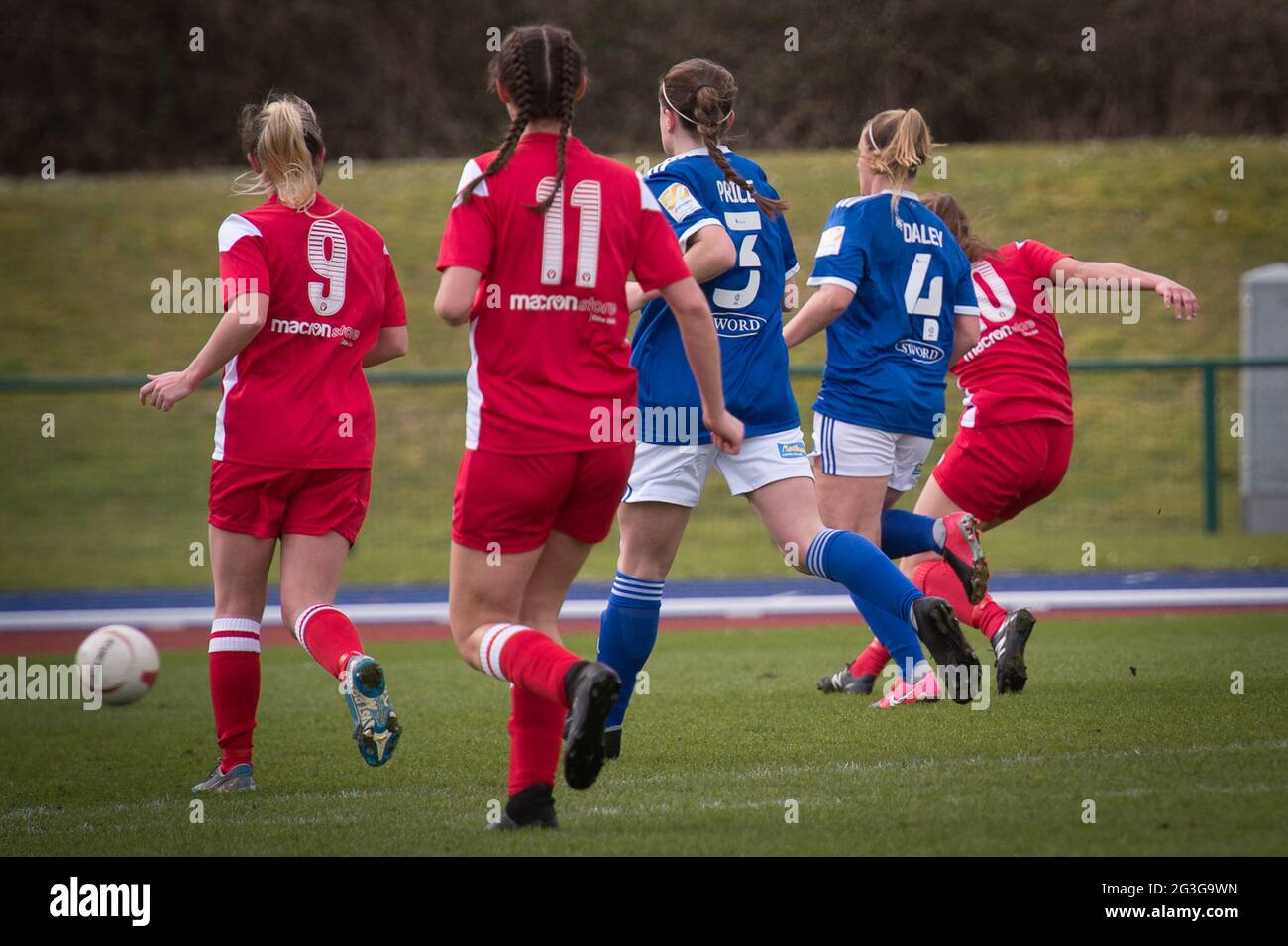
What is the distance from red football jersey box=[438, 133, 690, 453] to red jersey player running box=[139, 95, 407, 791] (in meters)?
1.14

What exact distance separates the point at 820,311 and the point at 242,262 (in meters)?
2.24

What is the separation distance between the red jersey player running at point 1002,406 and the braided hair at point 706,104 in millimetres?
1642

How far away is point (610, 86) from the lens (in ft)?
84.2

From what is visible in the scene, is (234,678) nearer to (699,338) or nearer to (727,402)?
(727,402)

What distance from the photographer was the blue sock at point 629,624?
17.7ft

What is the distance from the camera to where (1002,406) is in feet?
21.5

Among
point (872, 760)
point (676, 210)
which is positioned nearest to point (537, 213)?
point (676, 210)

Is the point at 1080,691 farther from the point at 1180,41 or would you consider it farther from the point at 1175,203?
the point at 1180,41

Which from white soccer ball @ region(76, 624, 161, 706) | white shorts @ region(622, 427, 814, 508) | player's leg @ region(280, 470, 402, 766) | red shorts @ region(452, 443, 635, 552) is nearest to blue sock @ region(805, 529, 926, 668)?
white shorts @ region(622, 427, 814, 508)

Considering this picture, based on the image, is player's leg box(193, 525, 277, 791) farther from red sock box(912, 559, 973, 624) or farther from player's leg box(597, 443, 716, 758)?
red sock box(912, 559, 973, 624)

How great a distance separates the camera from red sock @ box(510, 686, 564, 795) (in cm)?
418

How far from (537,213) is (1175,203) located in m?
17.8

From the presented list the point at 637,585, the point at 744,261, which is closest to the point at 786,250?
the point at 744,261

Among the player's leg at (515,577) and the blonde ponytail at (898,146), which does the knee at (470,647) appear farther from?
the blonde ponytail at (898,146)
